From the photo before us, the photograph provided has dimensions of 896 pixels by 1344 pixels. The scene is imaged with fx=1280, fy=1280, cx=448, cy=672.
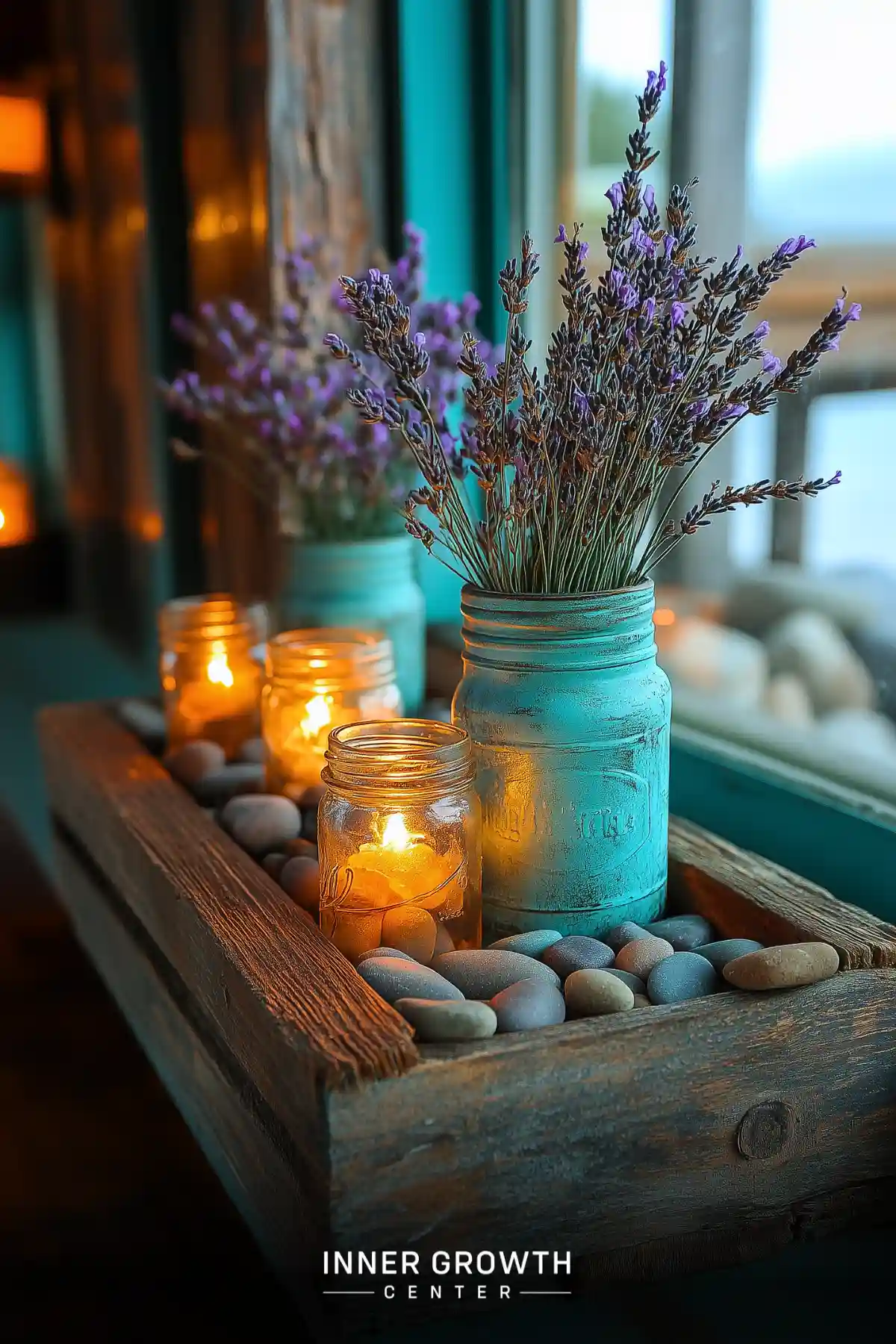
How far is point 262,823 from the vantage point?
101 centimetres

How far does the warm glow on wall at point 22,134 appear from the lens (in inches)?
149

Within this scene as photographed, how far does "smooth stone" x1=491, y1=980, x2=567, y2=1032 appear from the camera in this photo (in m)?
0.69

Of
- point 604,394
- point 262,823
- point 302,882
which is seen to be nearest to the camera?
point 604,394

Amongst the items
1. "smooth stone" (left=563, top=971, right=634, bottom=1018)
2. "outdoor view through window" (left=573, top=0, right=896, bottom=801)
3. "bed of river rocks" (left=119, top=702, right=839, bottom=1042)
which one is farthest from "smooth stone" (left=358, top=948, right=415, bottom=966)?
"outdoor view through window" (left=573, top=0, right=896, bottom=801)

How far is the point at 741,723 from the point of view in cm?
124

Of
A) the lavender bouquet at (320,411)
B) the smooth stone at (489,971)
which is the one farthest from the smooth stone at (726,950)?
the lavender bouquet at (320,411)

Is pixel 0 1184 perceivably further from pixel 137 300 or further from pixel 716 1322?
pixel 137 300

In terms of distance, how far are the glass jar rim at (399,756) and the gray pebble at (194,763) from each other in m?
0.34

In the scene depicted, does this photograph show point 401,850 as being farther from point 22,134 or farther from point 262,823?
point 22,134

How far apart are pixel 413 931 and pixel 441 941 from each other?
0.02 m

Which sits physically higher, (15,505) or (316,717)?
(15,505)

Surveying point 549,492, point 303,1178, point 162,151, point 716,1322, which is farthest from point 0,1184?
point 162,151

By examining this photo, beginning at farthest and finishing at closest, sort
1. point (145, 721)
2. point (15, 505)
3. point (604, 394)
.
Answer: point (15, 505) < point (145, 721) < point (604, 394)

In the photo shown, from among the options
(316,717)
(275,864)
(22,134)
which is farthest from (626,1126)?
(22,134)
